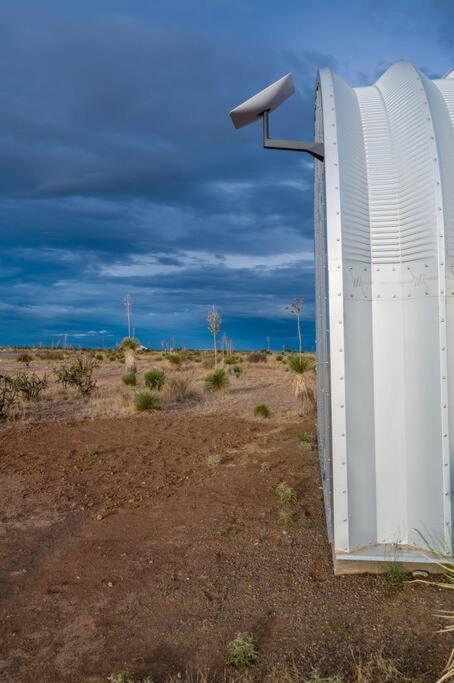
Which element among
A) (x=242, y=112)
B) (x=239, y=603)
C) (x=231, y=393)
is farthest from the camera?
(x=231, y=393)

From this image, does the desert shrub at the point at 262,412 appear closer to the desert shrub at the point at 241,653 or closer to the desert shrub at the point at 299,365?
the desert shrub at the point at 299,365

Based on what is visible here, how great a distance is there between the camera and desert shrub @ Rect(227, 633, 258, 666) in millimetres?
3783

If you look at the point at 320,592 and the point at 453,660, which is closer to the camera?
the point at 453,660

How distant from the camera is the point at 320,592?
4.82m

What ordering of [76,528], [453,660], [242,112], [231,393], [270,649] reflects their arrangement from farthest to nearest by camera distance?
1. [231,393]
2. [76,528]
3. [242,112]
4. [270,649]
5. [453,660]

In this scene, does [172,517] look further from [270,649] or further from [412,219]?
[412,219]

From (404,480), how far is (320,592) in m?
1.17

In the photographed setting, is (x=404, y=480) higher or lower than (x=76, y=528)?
higher

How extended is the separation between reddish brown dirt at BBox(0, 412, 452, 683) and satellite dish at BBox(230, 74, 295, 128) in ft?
14.4

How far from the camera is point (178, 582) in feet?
17.1

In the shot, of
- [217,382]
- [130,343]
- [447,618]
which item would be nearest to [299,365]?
[217,382]

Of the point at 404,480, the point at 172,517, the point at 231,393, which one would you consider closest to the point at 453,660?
the point at 404,480

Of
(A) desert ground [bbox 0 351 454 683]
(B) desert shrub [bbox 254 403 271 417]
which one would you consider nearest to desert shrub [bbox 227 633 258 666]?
(A) desert ground [bbox 0 351 454 683]

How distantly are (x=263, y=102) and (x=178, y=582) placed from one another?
4626 millimetres
